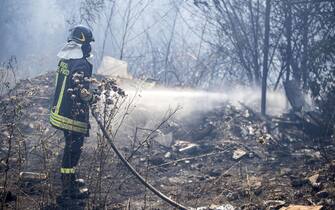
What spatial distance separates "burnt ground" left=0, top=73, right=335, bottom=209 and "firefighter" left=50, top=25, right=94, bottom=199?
0.23 meters

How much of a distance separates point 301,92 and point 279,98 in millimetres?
1732

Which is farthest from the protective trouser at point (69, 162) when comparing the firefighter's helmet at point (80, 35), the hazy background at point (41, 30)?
the hazy background at point (41, 30)

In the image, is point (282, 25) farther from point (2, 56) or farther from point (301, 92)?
point (2, 56)

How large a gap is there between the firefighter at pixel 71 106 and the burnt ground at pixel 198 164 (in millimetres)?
226

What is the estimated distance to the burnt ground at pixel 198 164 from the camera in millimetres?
3898

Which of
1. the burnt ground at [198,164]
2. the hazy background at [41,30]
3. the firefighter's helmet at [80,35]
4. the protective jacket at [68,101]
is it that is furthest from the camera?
the hazy background at [41,30]

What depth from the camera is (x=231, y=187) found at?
470cm

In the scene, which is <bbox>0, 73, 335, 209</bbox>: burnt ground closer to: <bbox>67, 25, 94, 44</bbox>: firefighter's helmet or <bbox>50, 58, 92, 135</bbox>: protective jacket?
<bbox>50, 58, 92, 135</bbox>: protective jacket

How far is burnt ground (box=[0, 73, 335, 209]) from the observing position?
3898mm

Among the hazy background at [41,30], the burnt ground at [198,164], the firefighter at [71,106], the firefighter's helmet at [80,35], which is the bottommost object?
the burnt ground at [198,164]

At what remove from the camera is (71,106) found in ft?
14.8

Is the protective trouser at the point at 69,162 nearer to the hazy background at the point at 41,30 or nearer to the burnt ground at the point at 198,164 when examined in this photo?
the burnt ground at the point at 198,164

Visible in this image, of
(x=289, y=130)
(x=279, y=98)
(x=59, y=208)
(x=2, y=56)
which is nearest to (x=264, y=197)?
(x=59, y=208)

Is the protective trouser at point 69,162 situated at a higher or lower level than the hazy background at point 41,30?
lower
